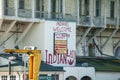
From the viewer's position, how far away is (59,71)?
48.6 metres

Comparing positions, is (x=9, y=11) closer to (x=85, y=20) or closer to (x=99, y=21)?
(x=85, y=20)

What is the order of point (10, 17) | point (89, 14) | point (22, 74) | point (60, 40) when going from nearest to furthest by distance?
point (22, 74) < point (10, 17) < point (60, 40) < point (89, 14)

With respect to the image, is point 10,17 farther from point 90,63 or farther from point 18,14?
point 90,63

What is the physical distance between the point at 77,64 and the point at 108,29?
7131 mm

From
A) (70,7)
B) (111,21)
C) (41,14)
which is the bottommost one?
(111,21)

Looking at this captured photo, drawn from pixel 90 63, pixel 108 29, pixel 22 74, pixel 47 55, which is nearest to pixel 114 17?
pixel 108 29

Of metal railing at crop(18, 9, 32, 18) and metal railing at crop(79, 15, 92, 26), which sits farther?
metal railing at crop(79, 15, 92, 26)

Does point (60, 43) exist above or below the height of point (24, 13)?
below

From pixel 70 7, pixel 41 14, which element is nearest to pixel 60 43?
pixel 41 14

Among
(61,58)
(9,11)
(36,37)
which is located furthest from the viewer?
(61,58)

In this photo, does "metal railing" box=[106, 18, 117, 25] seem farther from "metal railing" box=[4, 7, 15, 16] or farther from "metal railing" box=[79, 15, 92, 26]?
"metal railing" box=[4, 7, 15, 16]

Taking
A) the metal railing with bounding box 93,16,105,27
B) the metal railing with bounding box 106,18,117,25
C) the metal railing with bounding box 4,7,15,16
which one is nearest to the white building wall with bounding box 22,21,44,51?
the metal railing with bounding box 4,7,15,16

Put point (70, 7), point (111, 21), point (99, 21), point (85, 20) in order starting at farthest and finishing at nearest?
1. point (111, 21)
2. point (99, 21)
3. point (85, 20)
4. point (70, 7)

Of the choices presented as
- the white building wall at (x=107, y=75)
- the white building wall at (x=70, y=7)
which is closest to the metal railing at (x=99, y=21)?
the white building wall at (x=70, y=7)
